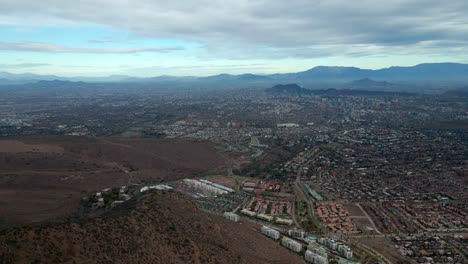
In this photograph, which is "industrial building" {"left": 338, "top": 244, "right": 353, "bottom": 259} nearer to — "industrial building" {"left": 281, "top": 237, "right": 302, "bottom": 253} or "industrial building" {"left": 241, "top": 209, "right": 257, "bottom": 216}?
"industrial building" {"left": 281, "top": 237, "right": 302, "bottom": 253}

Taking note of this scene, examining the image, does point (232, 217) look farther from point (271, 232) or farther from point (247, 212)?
point (271, 232)

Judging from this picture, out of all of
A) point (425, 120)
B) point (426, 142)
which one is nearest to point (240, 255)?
point (426, 142)

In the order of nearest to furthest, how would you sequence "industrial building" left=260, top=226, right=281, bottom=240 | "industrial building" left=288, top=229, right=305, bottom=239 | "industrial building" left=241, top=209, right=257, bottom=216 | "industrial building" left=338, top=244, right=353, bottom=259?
"industrial building" left=338, top=244, right=353, bottom=259, "industrial building" left=260, top=226, right=281, bottom=240, "industrial building" left=288, top=229, right=305, bottom=239, "industrial building" left=241, top=209, right=257, bottom=216

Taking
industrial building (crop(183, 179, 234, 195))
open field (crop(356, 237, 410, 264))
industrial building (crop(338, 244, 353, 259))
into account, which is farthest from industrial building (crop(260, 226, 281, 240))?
industrial building (crop(183, 179, 234, 195))

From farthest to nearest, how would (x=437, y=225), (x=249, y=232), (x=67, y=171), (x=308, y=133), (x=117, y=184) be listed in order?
(x=308, y=133), (x=67, y=171), (x=117, y=184), (x=437, y=225), (x=249, y=232)

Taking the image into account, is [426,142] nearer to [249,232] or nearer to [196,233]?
[249,232]

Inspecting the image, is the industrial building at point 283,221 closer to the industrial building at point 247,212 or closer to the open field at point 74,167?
the industrial building at point 247,212
